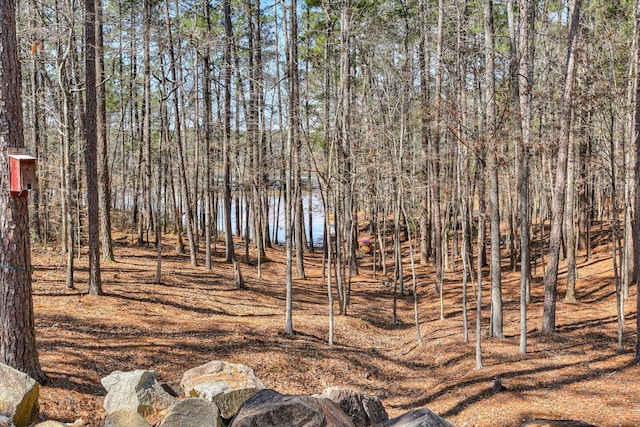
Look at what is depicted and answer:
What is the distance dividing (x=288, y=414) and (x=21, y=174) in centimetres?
418

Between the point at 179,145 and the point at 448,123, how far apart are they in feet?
36.0

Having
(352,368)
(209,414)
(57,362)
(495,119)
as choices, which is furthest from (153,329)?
(495,119)

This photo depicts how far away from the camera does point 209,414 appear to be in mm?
5695

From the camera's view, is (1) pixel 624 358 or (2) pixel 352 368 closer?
(1) pixel 624 358

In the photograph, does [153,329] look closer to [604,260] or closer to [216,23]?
[216,23]

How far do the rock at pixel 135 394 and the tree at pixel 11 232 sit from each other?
119 centimetres

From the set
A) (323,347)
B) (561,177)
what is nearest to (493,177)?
(561,177)

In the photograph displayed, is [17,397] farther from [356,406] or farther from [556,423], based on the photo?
[556,423]

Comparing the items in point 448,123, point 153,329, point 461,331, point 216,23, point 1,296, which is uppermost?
point 216,23

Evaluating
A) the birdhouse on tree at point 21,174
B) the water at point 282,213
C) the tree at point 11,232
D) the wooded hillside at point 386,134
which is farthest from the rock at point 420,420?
the water at point 282,213

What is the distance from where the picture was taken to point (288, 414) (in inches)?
194

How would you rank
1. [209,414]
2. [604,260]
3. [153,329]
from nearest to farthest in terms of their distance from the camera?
[209,414], [153,329], [604,260]

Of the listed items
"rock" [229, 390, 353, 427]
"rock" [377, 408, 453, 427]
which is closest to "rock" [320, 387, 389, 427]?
"rock" [377, 408, 453, 427]

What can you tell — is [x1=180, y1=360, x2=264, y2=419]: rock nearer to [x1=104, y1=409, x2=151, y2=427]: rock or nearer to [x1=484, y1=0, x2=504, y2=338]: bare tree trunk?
[x1=104, y1=409, x2=151, y2=427]: rock
